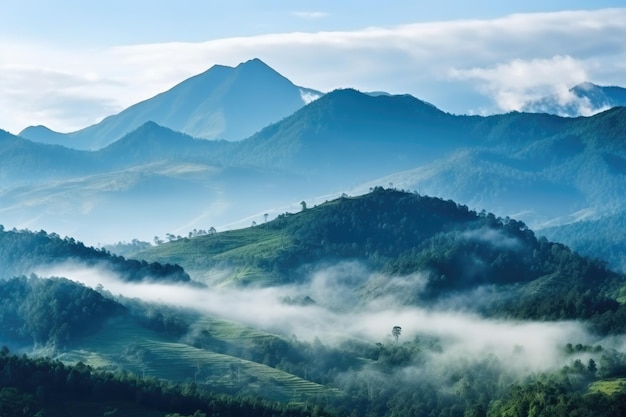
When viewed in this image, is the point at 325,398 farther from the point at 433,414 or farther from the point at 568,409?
the point at 568,409

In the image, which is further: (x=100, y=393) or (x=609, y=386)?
(x=609, y=386)

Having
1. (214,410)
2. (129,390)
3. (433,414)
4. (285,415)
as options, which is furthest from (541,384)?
(129,390)

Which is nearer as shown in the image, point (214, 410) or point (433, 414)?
point (214, 410)

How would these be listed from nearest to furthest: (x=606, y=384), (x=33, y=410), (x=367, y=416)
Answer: (x=33, y=410) < (x=606, y=384) < (x=367, y=416)

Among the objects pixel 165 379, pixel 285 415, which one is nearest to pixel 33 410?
pixel 285 415

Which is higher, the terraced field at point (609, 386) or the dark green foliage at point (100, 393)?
the dark green foliage at point (100, 393)

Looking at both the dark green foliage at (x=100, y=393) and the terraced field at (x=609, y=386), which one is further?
the terraced field at (x=609, y=386)

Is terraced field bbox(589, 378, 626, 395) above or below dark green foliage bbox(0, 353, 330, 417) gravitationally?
below

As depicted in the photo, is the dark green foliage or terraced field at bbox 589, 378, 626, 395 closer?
the dark green foliage

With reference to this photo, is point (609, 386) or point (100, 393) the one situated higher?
point (100, 393)

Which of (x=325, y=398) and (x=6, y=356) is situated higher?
(x=6, y=356)

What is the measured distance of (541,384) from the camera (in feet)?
550

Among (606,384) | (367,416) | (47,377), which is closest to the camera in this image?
(47,377)

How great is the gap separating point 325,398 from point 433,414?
19128mm
